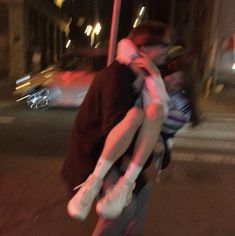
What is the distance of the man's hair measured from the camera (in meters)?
2.96

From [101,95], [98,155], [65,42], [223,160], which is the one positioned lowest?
[65,42]

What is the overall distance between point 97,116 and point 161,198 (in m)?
2.68

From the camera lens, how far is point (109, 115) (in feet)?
9.24

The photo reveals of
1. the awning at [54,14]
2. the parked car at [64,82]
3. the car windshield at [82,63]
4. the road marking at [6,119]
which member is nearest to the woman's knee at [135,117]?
the road marking at [6,119]

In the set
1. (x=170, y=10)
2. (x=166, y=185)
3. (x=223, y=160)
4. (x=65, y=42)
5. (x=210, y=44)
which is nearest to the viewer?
(x=166, y=185)

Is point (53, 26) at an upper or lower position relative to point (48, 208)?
lower

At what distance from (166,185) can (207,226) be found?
3.93 feet

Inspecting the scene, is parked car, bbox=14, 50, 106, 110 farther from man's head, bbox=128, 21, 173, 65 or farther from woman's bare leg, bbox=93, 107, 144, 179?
woman's bare leg, bbox=93, 107, 144, 179

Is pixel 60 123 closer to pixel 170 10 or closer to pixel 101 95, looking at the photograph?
pixel 101 95

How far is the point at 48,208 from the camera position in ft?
16.6

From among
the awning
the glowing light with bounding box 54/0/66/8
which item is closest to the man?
the awning

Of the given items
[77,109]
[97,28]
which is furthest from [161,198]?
[97,28]

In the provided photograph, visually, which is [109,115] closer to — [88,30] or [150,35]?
[150,35]

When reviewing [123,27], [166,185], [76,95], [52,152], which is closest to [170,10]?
[123,27]
